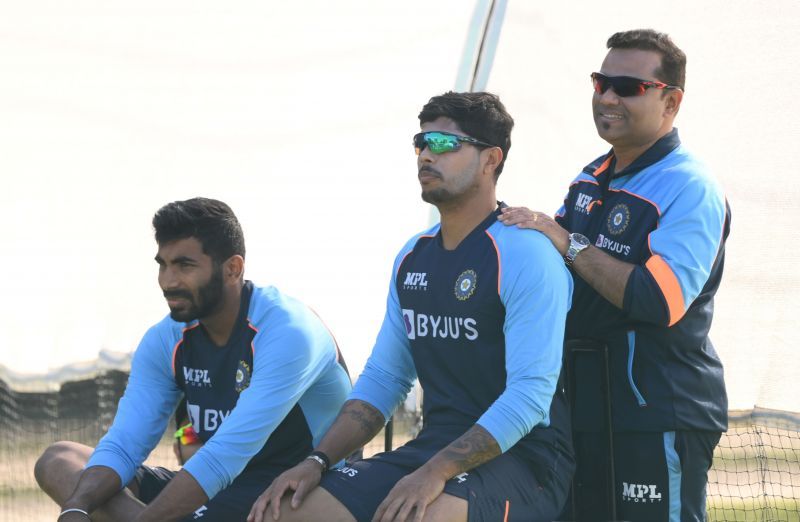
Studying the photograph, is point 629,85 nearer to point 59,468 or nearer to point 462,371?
point 462,371

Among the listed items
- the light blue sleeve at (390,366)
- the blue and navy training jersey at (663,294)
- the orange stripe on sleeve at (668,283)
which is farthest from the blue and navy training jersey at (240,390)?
the orange stripe on sleeve at (668,283)

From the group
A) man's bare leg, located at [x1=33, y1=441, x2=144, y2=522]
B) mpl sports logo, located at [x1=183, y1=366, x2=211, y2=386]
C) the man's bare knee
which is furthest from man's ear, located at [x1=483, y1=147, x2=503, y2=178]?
the man's bare knee

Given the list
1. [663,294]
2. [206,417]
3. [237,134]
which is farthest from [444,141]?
[237,134]

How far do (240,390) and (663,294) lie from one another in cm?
157

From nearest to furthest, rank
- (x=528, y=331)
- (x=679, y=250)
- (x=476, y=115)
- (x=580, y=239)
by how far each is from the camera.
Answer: (x=528, y=331) → (x=679, y=250) → (x=580, y=239) → (x=476, y=115)

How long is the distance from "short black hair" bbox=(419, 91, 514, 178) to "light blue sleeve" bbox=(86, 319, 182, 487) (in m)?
1.35

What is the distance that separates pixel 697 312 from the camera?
11.4 ft

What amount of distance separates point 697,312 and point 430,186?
956mm

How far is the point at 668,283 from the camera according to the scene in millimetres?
3258

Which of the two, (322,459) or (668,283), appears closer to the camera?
(668,283)

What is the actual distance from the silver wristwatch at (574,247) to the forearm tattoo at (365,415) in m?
0.82

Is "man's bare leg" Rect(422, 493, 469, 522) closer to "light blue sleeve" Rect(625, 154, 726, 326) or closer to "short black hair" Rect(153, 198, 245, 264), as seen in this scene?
"light blue sleeve" Rect(625, 154, 726, 326)

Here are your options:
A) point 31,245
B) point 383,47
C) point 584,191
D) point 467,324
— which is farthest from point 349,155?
point 467,324

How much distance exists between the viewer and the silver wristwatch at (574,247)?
3.37 m
